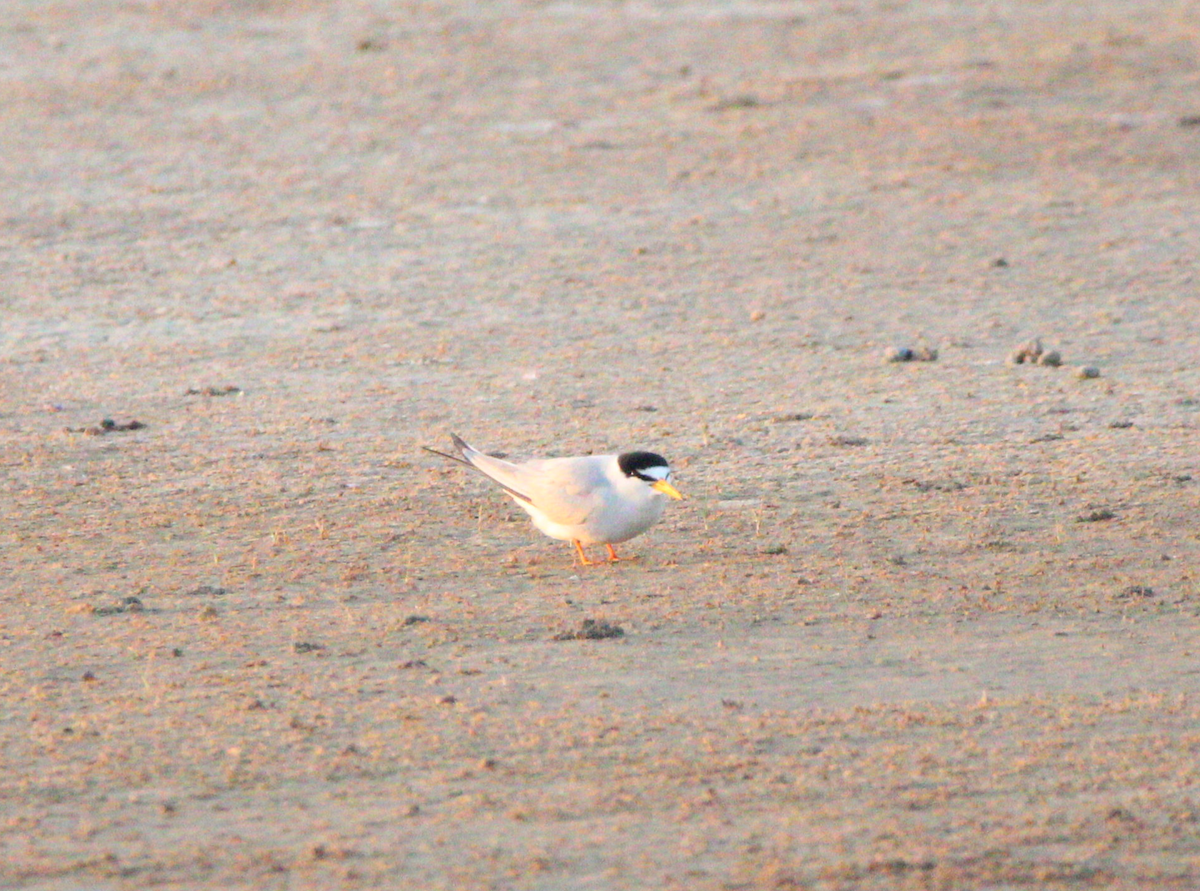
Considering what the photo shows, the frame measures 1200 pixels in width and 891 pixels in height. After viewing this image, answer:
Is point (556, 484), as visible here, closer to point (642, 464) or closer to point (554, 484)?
point (554, 484)

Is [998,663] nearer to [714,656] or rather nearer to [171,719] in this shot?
[714,656]

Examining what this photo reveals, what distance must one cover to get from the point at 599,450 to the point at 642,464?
4.93ft

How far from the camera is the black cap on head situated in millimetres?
6105

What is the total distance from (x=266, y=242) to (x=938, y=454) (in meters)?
5.23

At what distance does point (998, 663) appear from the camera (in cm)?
532

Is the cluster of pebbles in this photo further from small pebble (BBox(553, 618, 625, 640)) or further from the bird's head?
small pebble (BBox(553, 618, 625, 640))

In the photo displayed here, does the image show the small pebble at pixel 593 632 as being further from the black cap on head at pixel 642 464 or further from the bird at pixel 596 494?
the black cap on head at pixel 642 464

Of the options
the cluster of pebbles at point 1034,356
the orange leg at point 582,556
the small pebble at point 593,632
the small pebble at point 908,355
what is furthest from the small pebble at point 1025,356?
the small pebble at point 593,632

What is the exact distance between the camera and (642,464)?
6.11 meters

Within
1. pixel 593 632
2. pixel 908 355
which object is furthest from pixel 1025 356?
pixel 593 632

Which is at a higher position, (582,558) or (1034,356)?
(582,558)

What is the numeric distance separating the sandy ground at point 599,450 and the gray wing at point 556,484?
8.7 inches

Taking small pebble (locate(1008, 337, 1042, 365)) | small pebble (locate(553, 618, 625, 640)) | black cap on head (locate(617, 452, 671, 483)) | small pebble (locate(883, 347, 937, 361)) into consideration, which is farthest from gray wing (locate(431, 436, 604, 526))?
small pebble (locate(1008, 337, 1042, 365))

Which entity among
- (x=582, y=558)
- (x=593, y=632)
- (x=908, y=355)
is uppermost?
(x=593, y=632)
